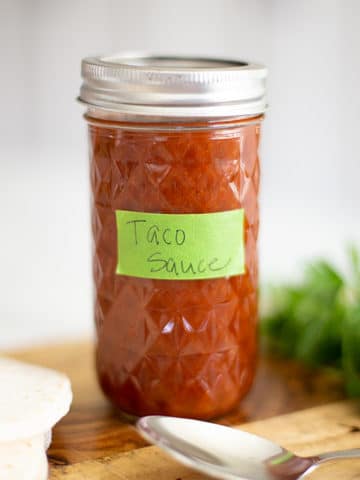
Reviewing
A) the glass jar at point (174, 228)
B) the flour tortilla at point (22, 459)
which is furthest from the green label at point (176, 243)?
the flour tortilla at point (22, 459)

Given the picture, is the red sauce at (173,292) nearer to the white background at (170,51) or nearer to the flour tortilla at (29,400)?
the flour tortilla at (29,400)

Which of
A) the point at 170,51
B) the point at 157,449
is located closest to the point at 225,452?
the point at 157,449

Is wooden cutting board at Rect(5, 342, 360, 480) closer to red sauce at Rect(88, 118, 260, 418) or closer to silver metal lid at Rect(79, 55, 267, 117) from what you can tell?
red sauce at Rect(88, 118, 260, 418)

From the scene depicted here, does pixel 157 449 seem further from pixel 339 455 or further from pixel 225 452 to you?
pixel 339 455

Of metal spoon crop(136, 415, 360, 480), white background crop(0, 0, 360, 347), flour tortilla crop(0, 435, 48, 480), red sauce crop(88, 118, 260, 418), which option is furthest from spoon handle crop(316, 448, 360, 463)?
white background crop(0, 0, 360, 347)

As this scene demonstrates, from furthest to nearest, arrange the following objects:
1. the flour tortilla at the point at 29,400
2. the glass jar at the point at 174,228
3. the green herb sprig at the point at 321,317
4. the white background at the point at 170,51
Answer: the white background at the point at 170,51 < the green herb sprig at the point at 321,317 < the glass jar at the point at 174,228 < the flour tortilla at the point at 29,400
